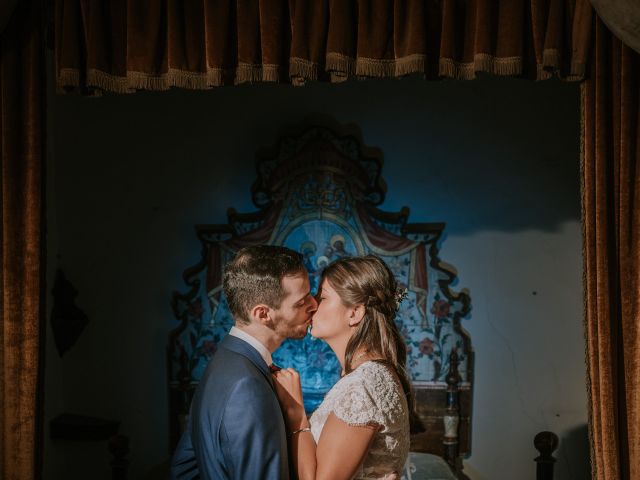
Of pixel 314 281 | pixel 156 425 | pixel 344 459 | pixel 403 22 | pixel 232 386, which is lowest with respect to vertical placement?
pixel 156 425

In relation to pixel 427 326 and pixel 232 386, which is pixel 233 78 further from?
pixel 427 326

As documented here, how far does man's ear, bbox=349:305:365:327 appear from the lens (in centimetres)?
247

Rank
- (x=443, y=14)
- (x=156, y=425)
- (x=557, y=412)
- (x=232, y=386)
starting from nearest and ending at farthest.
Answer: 1. (x=232, y=386)
2. (x=443, y=14)
3. (x=557, y=412)
4. (x=156, y=425)

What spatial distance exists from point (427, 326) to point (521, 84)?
150 cm

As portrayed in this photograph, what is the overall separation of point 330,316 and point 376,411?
0.40 metres

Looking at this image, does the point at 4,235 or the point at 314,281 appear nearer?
the point at 4,235

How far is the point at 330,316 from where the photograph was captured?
248cm

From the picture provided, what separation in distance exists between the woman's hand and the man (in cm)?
10

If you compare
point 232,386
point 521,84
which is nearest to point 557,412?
point 521,84

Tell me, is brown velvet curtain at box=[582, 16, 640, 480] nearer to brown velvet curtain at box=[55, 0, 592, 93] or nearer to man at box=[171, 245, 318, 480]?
brown velvet curtain at box=[55, 0, 592, 93]

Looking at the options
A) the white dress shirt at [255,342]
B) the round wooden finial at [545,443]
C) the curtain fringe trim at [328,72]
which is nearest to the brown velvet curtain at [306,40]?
the curtain fringe trim at [328,72]

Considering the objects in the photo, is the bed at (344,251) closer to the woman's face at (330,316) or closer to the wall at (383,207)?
the wall at (383,207)

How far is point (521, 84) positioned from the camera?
3.90 meters

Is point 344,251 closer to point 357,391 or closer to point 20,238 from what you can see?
point 357,391
